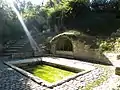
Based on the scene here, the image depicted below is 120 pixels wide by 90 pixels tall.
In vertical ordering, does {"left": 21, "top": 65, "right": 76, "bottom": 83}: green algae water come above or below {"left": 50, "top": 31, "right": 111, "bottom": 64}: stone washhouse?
below

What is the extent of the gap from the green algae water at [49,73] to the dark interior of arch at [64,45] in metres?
3.19

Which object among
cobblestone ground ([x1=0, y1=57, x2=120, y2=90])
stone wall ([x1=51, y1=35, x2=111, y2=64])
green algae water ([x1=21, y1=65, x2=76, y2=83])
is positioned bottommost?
green algae water ([x1=21, y1=65, x2=76, y2=83])

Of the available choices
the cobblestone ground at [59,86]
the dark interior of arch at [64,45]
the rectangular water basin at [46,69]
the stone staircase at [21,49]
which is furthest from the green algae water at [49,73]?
the dark interior of arch at [64,45]

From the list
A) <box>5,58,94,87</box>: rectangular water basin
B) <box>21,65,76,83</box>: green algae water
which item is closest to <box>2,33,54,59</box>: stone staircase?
<box>5,58,94,87</box>: rectangular water basin

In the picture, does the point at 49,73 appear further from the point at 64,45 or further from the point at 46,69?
the point at 64,45

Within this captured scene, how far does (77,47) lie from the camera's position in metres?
13.0

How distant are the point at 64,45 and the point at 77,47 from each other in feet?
5.58

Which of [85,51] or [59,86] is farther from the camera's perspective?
[85,51]

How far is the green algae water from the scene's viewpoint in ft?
28.7

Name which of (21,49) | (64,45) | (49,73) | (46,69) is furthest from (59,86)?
(21,49)

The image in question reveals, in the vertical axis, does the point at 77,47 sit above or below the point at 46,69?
above

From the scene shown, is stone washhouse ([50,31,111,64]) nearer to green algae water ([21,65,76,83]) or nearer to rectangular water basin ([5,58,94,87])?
rectangular water basin ([5,58,94,87])

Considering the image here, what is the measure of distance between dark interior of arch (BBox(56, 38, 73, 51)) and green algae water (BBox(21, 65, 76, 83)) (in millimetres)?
3186

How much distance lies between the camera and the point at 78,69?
9758mm
